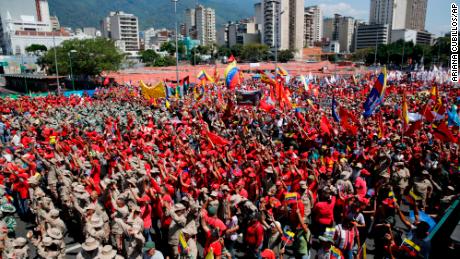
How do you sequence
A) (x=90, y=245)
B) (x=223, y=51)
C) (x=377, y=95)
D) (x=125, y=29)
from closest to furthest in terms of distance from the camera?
(x=90, y=245) < (x=377, y=95) < (x=223, y=51) < (x=125, y=29)

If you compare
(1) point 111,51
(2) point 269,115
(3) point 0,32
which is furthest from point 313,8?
(2) point 269,115

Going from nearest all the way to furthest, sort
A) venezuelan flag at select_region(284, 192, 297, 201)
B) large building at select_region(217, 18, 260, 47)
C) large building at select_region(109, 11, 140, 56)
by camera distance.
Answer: venezuelan flag at select_region(284, 192, 297, 201) → large building at select_region(217, 18, 260, 47) → large building at select_region(109, 11, 140, 56)

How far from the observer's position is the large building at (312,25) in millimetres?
170875

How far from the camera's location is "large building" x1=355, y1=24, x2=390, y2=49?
146m

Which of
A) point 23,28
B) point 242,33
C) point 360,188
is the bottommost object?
point 360,188

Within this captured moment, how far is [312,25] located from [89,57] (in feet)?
501

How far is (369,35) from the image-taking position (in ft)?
483

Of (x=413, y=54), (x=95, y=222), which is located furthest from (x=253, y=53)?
(x=95, y=222)

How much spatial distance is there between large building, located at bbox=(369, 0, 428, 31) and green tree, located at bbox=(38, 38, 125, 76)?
149407mm

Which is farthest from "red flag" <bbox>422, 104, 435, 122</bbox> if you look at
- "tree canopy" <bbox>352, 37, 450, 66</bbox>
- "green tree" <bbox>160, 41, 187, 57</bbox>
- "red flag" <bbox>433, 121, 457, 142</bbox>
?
"green tree" <bbox>160, 41, 187, 57</bbox>

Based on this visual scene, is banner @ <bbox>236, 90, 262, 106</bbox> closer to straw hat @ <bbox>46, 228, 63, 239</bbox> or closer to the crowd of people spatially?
the crowd of people

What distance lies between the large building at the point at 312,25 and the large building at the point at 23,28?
356 ft

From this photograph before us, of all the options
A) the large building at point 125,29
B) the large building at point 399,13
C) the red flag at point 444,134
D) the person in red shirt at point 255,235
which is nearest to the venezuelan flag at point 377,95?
the red flag at point 444,134

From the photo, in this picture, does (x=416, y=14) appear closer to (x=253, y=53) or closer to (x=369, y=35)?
(x=369, y=35)
